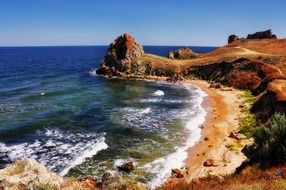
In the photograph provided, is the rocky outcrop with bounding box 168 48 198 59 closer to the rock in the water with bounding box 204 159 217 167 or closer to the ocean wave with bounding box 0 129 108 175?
the ocean wave with bounding box 0 129 108 175

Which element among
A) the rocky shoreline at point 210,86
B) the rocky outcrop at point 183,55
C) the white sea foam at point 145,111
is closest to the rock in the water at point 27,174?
the rocky shoreline at point 210,86

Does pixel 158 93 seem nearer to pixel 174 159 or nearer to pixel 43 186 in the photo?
pixel 174 159

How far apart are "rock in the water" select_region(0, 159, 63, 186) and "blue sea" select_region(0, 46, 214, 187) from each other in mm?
12139

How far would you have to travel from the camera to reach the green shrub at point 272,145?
21672 mm

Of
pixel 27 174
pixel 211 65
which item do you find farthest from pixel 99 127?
pixel 211 65

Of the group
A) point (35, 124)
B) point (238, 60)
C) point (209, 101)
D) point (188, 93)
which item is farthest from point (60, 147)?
point (238, 60)

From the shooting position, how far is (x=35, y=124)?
154ft

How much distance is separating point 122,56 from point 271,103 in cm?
6135

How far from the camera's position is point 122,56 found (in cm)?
10338

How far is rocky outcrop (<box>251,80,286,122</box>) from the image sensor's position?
43519mm

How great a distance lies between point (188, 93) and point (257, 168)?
53.4 m

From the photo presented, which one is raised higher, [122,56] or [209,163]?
[122,56]

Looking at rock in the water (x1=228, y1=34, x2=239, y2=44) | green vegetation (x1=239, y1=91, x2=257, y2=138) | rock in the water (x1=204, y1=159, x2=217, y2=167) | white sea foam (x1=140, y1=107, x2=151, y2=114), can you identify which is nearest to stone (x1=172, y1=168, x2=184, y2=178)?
rock in the water (x1=204, y1=159, x2=217, y2=167)

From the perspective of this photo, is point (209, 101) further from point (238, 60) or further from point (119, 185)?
point (119, 185)
